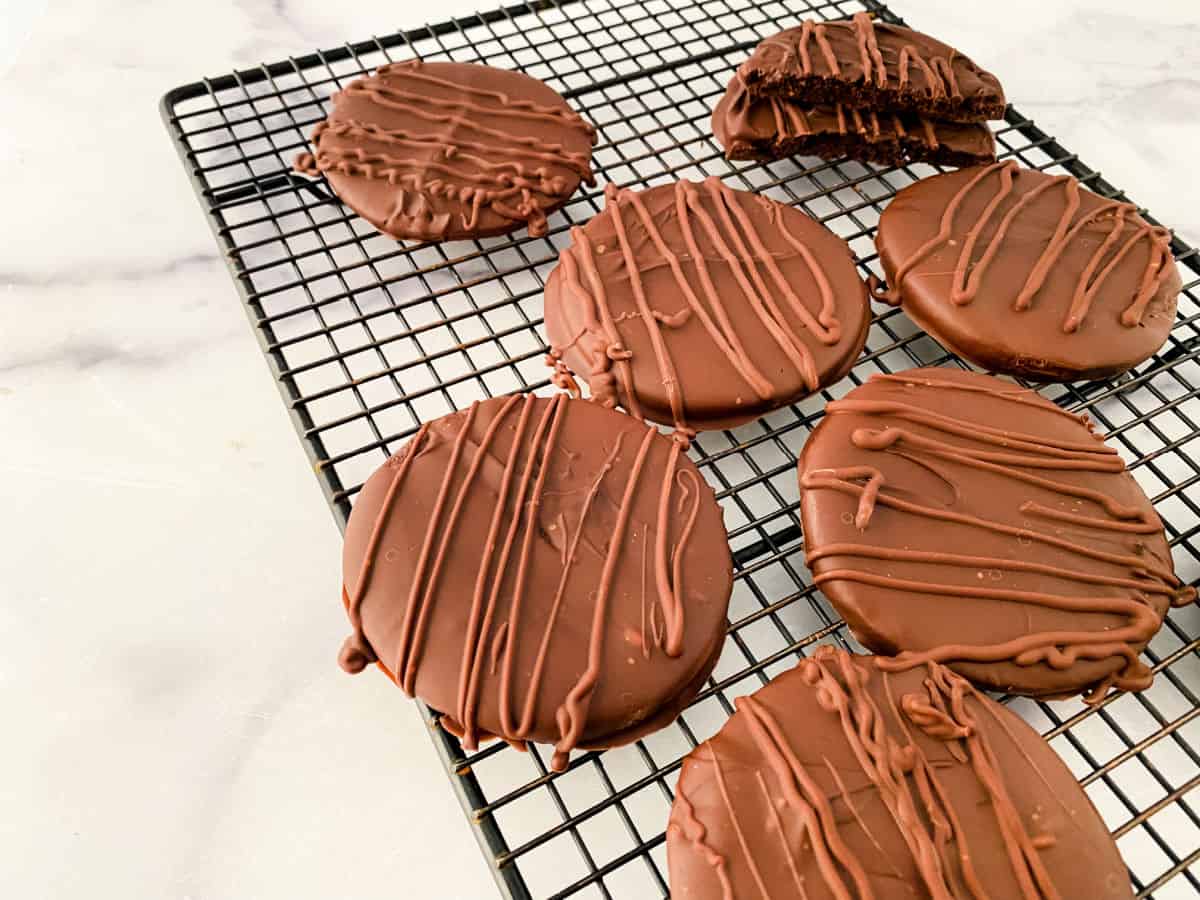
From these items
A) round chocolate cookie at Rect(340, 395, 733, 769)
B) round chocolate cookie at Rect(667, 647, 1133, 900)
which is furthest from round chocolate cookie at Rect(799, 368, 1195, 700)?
round chocolate cookie at Rect(340, 395, 733, 769)

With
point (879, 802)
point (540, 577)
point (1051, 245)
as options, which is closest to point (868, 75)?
point (1051, 245)

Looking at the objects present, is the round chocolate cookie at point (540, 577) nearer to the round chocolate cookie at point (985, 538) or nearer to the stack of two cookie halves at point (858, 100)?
the round chocolate cookie at point (985, 538)

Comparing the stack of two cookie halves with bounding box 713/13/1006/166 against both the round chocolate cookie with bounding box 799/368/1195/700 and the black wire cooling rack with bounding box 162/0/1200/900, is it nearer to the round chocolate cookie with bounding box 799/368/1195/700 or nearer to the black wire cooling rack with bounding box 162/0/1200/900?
the black wire cooling rack with bounding box 162/0/1200/900

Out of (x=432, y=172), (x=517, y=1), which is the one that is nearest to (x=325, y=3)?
A: (x=517, y=1)

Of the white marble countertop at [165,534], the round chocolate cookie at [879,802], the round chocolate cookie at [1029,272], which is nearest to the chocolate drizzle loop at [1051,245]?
the round chocolate cookie at [1029,272]

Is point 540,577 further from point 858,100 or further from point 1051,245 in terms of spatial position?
point 858,100

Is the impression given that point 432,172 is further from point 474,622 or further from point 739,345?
point 474,622
